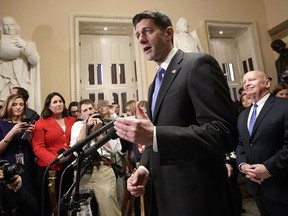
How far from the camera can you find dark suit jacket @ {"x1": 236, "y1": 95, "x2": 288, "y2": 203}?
1.85m

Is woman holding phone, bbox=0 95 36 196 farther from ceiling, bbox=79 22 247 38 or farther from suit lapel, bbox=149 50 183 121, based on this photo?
ceiling, bbox=79 22 247 38

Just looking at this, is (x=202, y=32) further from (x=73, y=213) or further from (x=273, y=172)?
(x=73, y=213)

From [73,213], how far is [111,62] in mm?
5492

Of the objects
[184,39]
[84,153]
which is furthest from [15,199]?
[184,39]

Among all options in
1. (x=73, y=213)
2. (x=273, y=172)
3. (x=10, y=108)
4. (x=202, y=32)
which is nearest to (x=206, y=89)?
(x=73, y=213)

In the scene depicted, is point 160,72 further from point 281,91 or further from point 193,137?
point 281,91

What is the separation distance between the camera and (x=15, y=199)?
188 cm

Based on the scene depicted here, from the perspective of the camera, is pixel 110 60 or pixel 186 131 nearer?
pixel 186 131

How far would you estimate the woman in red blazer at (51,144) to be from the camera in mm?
2602

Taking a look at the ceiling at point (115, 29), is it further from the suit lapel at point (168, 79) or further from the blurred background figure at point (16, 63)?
the suit lapel at point (168, 79)

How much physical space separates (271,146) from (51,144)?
207 centimetres

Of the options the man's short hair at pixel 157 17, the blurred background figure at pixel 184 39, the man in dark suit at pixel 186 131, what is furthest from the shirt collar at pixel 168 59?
the blurred background figure at pixel 184 39

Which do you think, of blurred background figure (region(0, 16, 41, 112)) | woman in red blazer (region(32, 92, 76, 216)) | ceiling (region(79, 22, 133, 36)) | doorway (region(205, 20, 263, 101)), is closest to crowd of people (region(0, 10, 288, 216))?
woman in red blazer (region(32, 92, 76, 216))

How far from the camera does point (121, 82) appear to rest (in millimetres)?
6562
